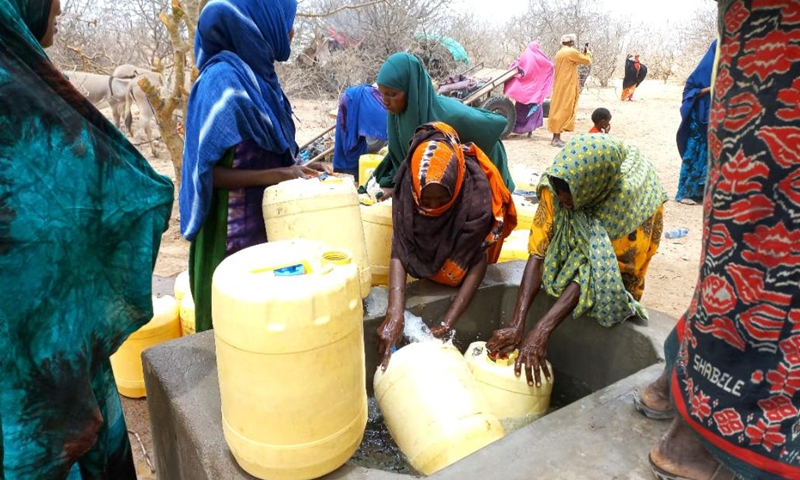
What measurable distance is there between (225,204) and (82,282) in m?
1.07

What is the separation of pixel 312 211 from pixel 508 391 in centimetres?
106

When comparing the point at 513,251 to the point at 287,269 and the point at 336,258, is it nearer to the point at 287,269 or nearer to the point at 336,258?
the point at 336,258

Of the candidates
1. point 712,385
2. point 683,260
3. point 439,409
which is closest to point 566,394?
point 439,409

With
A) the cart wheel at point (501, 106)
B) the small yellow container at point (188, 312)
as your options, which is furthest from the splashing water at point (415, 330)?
the cart wheel at point (501, 106)

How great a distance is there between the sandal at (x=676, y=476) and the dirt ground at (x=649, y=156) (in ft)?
7.66

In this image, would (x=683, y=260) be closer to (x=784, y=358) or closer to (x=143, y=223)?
(x=784, y=358)

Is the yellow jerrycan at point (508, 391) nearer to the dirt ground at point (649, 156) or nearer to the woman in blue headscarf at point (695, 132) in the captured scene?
the dirt ground at point (649, 156)

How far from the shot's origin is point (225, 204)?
2.42 meters

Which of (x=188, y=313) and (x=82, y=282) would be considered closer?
(x=82, y=282)

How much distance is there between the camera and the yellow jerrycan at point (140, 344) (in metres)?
3.10

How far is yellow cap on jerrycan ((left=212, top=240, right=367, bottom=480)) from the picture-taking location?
1346mm

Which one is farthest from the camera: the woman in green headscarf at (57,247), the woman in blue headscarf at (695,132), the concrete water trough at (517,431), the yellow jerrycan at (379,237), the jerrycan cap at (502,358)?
the woman in blue headscarf at (695,132)

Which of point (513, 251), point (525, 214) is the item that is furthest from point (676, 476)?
point (525, 214)

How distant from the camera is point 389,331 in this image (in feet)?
7.81
